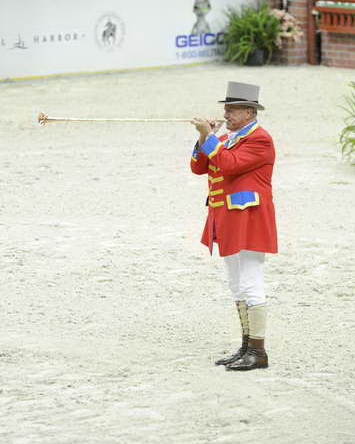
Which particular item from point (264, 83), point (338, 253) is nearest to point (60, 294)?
point (338, 253)

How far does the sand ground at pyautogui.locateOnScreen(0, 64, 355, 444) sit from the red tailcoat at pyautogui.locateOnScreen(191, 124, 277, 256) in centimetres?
76

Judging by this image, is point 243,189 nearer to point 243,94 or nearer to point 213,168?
point 213,168

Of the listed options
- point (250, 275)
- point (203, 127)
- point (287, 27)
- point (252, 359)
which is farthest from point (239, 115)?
point (287, 27)

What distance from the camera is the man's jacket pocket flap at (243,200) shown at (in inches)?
234

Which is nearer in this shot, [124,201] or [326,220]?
[326,220]

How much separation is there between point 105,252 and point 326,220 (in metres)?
2.15

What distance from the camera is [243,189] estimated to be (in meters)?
5.96

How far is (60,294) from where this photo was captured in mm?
7637

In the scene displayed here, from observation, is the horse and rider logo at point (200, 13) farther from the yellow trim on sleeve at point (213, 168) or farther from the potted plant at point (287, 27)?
the yellow trim on sleeve at point (213, 168)

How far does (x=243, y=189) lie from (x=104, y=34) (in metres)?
12.4

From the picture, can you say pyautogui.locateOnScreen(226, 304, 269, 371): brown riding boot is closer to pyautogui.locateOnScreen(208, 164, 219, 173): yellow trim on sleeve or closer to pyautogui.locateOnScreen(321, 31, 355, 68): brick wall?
pyautogui.locateOnScreen(208, 164, 219, 173): yellow trim on sleeve

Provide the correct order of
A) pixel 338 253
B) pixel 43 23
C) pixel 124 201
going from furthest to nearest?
pixel 43 23, pixel 124 201, pixel 338 253

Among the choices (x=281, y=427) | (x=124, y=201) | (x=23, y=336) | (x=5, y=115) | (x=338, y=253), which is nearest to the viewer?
(x=281, y=427)

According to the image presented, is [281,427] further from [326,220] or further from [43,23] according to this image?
[43,23]
